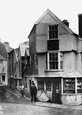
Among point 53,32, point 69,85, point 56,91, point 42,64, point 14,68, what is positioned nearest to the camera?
point 69,85

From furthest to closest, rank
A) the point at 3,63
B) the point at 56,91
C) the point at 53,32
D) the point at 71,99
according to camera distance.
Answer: the point at 3,63
the point at 56,91
the point at 53,32
the point at 71,99

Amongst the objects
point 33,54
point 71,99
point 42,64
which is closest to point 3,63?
point 33,54

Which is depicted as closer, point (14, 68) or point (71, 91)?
point (71, 91)

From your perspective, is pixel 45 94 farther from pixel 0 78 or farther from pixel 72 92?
pixel 0 78

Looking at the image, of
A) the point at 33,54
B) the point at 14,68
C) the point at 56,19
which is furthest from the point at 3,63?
the point at 56,19

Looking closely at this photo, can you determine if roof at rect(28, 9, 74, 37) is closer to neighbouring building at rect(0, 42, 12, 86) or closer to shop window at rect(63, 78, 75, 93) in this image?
shop window at rect(63, 78, 75, 93)

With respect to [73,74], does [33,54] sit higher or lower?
higher

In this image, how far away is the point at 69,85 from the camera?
1995cm

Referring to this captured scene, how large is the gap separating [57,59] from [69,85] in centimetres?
273

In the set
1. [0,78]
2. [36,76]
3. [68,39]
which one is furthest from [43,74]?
[0,78]

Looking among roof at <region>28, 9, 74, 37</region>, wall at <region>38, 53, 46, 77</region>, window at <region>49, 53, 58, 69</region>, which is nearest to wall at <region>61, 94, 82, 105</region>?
window at <region>49, 53, 58, 69</region>

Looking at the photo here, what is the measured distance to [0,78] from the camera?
52.8 meters

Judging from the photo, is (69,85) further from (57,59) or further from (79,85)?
(57,59)

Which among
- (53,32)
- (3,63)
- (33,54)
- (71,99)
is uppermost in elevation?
(53,32)
